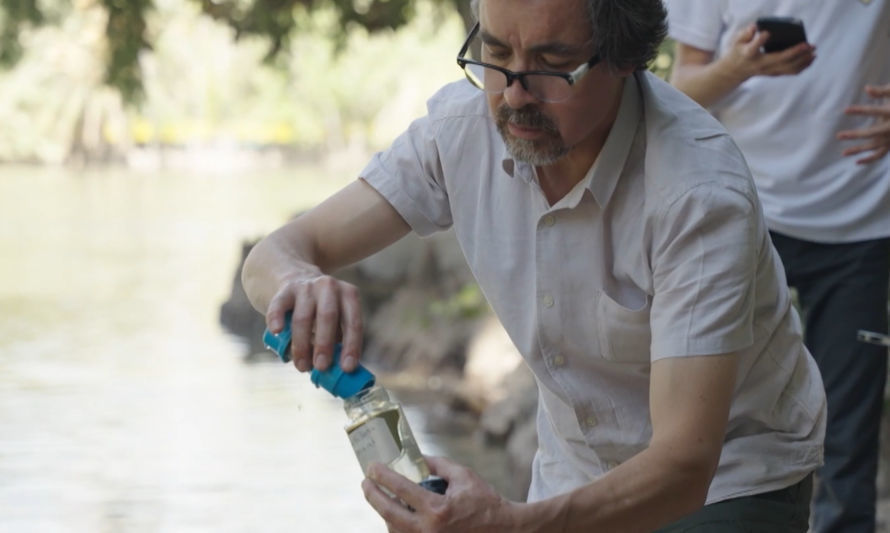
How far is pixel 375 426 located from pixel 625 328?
49cm

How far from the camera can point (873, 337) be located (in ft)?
11.8

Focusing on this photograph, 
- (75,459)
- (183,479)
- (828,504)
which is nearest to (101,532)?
(183,479)

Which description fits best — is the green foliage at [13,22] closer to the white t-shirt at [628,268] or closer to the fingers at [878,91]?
the fingers at [878,91]

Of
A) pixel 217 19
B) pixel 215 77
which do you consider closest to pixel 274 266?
pixel 217 19

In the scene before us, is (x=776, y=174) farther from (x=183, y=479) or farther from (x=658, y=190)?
(x=183, y=479)

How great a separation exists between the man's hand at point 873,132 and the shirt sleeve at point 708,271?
56.5 inches

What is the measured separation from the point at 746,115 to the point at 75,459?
17.8ft

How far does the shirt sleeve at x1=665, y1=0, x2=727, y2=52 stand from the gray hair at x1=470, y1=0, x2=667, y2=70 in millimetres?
1361

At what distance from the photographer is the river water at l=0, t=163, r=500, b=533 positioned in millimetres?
7168

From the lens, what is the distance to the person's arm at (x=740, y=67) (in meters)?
3.44

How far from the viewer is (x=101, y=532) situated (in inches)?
268

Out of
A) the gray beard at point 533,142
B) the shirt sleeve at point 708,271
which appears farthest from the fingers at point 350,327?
the shirt sleeve at point 708,271

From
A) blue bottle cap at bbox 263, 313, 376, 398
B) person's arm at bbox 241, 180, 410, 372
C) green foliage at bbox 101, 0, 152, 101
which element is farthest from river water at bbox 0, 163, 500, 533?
blue bottle cap at bbox 263, 313, 376, 398

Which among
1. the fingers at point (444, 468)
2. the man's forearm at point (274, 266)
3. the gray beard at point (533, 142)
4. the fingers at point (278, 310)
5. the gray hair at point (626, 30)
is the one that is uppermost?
the gray hair at point (626, 30)
